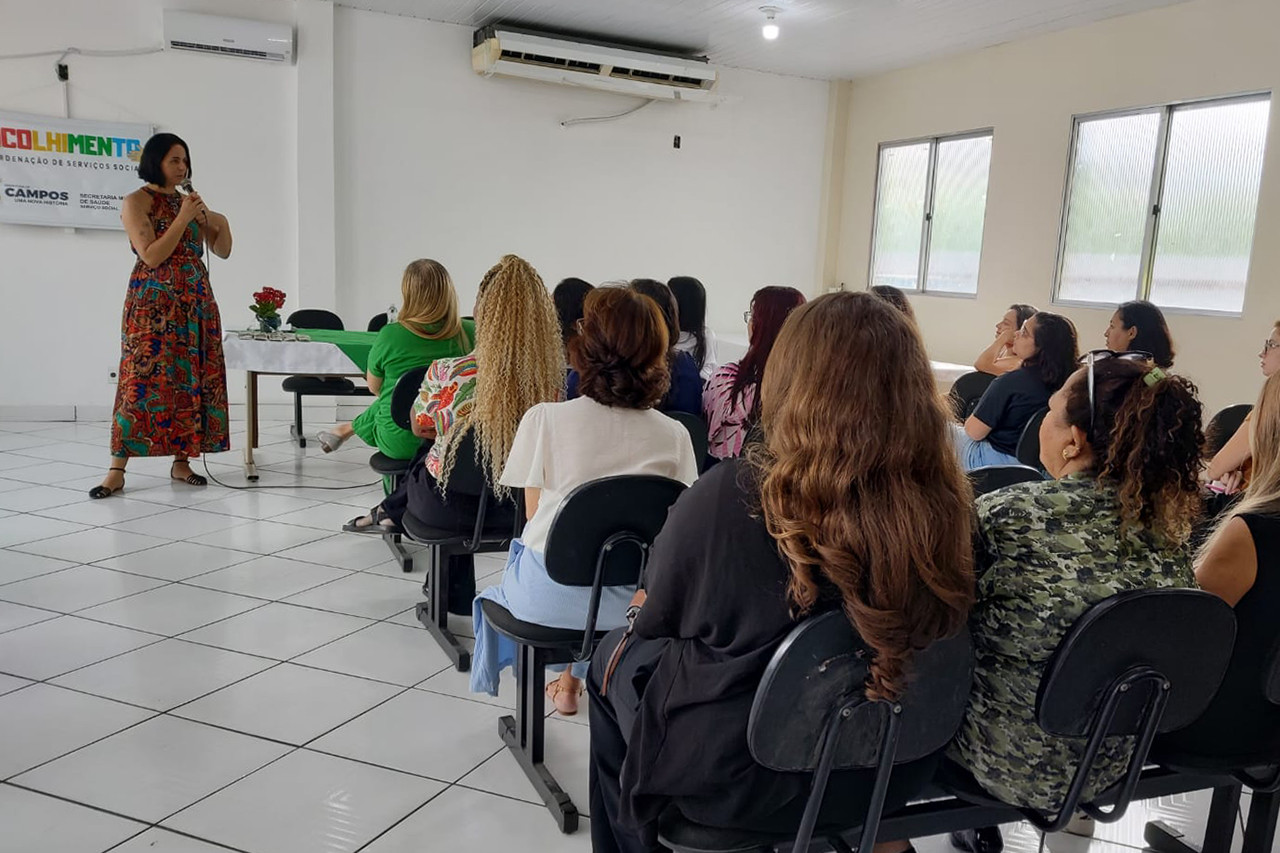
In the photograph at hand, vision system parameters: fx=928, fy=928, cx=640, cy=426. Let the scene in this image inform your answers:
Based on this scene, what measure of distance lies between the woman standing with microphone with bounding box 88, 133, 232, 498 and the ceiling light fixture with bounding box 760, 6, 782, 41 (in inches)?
149

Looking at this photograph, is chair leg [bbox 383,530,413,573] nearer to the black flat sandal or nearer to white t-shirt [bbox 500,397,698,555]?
the black flat sandal

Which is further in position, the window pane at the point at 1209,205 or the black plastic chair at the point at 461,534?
the window pane at the point at 1209,205

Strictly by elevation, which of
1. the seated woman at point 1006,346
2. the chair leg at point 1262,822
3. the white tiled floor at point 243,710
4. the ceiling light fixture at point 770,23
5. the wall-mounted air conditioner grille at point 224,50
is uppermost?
the ceiling light fixture at point 770,23

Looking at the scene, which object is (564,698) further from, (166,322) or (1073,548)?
(166,322)

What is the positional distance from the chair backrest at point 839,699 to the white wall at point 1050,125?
5.07 meters

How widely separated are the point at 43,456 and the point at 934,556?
5556 millimetres

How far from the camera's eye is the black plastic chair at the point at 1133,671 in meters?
1.34

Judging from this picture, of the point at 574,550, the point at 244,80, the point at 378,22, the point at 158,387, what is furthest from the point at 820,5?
the point at 574,550

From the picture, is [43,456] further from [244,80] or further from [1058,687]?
[1058,687]

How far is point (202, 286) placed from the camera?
4.62 meters

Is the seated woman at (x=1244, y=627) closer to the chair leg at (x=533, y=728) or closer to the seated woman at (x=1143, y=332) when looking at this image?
the chair leg at (x=533, y=728)

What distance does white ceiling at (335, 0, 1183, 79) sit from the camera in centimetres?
607

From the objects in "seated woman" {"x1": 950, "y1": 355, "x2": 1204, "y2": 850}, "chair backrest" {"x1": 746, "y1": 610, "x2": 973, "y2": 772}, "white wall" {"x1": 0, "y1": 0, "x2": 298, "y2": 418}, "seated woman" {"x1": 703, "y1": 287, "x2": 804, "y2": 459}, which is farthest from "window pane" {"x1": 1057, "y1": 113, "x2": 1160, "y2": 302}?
"chair backrest" {"x1": 746, "y1": 610, "x2": 973, "y2": 772}

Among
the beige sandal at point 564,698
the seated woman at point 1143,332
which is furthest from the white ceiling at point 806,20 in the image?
the beige sandal at point 564,698
